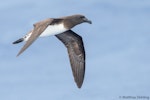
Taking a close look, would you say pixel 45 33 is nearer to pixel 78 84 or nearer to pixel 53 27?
pixel 53 27

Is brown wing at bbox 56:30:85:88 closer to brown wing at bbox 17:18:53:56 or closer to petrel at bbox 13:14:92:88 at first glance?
petrel at bbox 13:14:92:88

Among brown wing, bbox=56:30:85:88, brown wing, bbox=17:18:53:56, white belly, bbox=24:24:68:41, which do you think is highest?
brown wing, bbox=17:18:53:56

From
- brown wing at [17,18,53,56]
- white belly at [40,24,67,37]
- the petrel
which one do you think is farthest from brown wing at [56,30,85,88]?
brown wing at [17,18,53,56]

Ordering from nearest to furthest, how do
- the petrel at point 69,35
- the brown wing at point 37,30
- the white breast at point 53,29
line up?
the brown wing at point 37,30 < the petrel at point 69,35 < the white breast at point 53,29

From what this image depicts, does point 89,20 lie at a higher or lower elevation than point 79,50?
higher

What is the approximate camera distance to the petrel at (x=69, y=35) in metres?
25.3

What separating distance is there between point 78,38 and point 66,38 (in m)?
0.74

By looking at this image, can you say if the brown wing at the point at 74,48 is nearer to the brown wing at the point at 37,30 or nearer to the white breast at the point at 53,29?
the white breast at the point at 53,29

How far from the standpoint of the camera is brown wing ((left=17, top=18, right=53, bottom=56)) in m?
22.1

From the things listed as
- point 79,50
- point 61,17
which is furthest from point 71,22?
point 79,50

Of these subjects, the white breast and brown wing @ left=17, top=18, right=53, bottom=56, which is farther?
the white breast

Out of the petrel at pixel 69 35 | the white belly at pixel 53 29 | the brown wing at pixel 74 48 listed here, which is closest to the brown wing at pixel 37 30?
the petrel at pixel 69 35

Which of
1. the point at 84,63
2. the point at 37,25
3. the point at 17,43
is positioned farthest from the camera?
the point at 84,63

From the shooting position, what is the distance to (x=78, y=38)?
29062 mm
